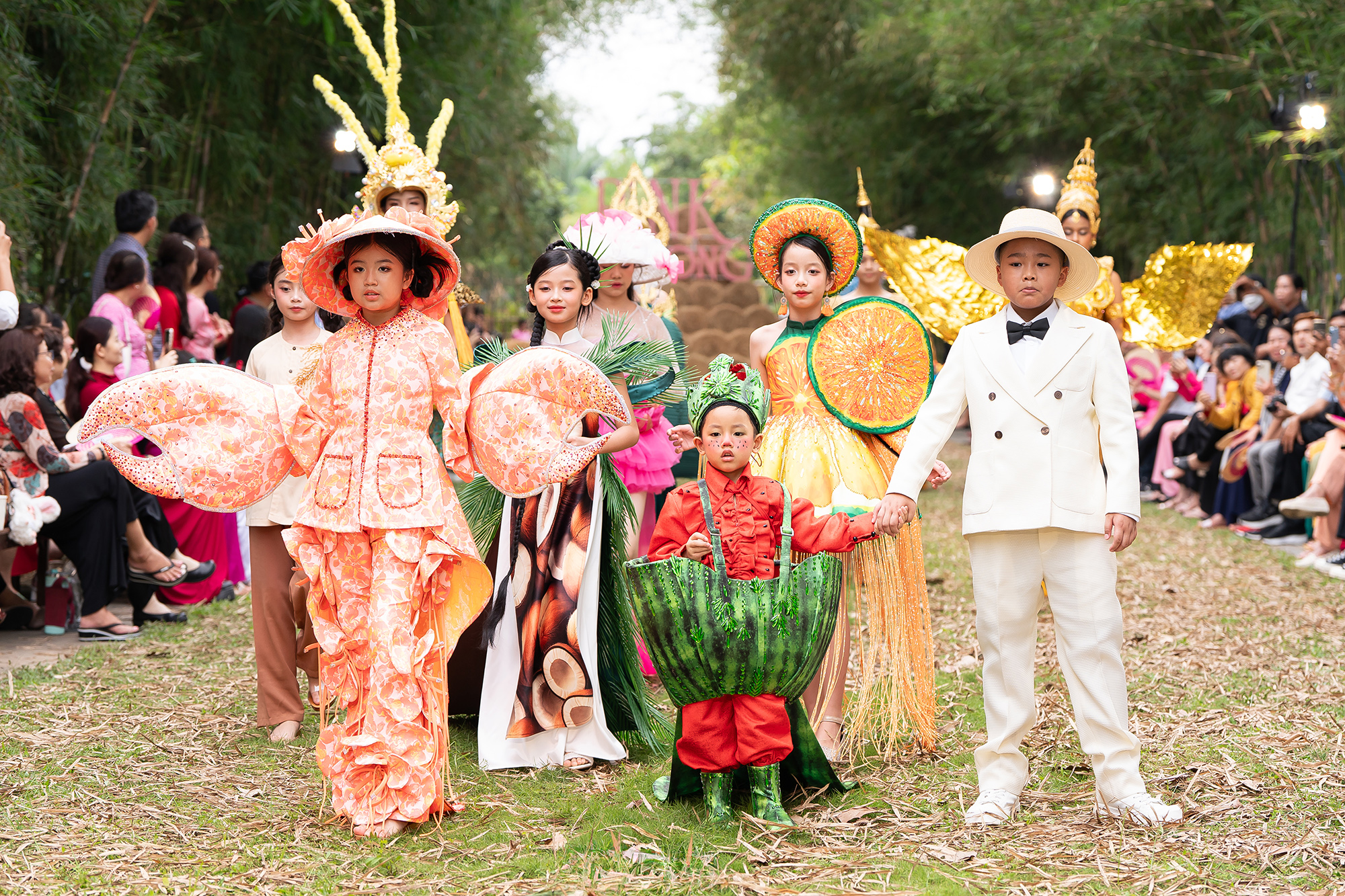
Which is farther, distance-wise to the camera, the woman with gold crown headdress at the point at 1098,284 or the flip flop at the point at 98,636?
the flip flop at the point at 98,636

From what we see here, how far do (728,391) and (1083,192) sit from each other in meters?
2.81

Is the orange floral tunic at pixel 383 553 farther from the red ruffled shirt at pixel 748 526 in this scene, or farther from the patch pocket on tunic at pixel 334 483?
the red ruffled shirt at pixel 748 526

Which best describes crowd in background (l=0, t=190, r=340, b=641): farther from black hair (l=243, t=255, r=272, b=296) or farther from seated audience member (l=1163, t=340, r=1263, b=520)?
seated audience member (l=1163, t=340, r=1263, b=520)

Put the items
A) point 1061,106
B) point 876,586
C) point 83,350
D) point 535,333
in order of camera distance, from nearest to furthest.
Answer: point 876,586
point 535,333
point 83,350
point 1061,106

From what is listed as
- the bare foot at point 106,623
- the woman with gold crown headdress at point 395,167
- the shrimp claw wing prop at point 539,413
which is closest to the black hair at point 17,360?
the bare foot at point 106,623

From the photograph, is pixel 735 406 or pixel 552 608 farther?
pixel 552 608

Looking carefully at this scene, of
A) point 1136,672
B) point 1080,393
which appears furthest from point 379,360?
point 1136,672

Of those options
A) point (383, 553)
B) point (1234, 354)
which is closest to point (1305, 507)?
point (1234, 354)

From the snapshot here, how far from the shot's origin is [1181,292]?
6.12m

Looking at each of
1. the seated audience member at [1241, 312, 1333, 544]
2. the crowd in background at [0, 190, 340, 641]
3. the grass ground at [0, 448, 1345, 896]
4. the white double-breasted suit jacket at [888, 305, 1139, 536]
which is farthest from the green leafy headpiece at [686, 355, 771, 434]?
the seated audience member at [1241, 312, 1333, 544]

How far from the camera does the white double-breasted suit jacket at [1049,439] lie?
346 centimetres

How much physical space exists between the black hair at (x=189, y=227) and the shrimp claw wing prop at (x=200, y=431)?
4410 millimetres

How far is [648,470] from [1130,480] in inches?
78.7

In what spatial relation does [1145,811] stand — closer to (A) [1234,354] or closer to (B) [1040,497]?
(B) [1040,497]
